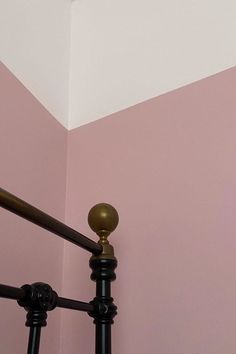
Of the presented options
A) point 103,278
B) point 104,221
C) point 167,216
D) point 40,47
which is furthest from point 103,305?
point 40,47

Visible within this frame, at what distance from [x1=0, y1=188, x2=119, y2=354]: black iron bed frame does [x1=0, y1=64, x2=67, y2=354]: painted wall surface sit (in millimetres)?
247

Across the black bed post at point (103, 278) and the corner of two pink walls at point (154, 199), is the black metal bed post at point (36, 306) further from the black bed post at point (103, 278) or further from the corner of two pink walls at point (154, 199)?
the corner of two pink walls at point (154, 199)

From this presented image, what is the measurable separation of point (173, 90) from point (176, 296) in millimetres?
593

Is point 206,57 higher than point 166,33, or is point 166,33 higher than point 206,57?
point 166,33

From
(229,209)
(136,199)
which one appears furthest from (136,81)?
(229,209)

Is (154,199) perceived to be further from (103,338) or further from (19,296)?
(19,296)

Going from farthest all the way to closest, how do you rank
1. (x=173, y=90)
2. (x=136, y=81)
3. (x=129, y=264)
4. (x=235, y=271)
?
(x=136, y=81)
(x=173, y=90)
(x=129, y=264)
(x=235, y=271)

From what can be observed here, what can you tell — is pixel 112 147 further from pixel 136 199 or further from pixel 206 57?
pixel 206 57

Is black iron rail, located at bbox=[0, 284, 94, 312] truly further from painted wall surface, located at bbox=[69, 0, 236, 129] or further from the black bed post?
painted wall surface, located at bbox=[69, 0, 236, 129]

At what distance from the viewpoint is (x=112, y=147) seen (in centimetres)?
126

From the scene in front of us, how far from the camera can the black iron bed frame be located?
61 cm

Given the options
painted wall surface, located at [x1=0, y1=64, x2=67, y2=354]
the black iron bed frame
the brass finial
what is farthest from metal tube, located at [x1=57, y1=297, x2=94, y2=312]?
painted wall surface, located at [x1=0, y1=64, x2=67, y2=354]

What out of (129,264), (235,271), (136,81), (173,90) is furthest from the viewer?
(136,81)

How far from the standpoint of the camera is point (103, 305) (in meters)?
0.78
